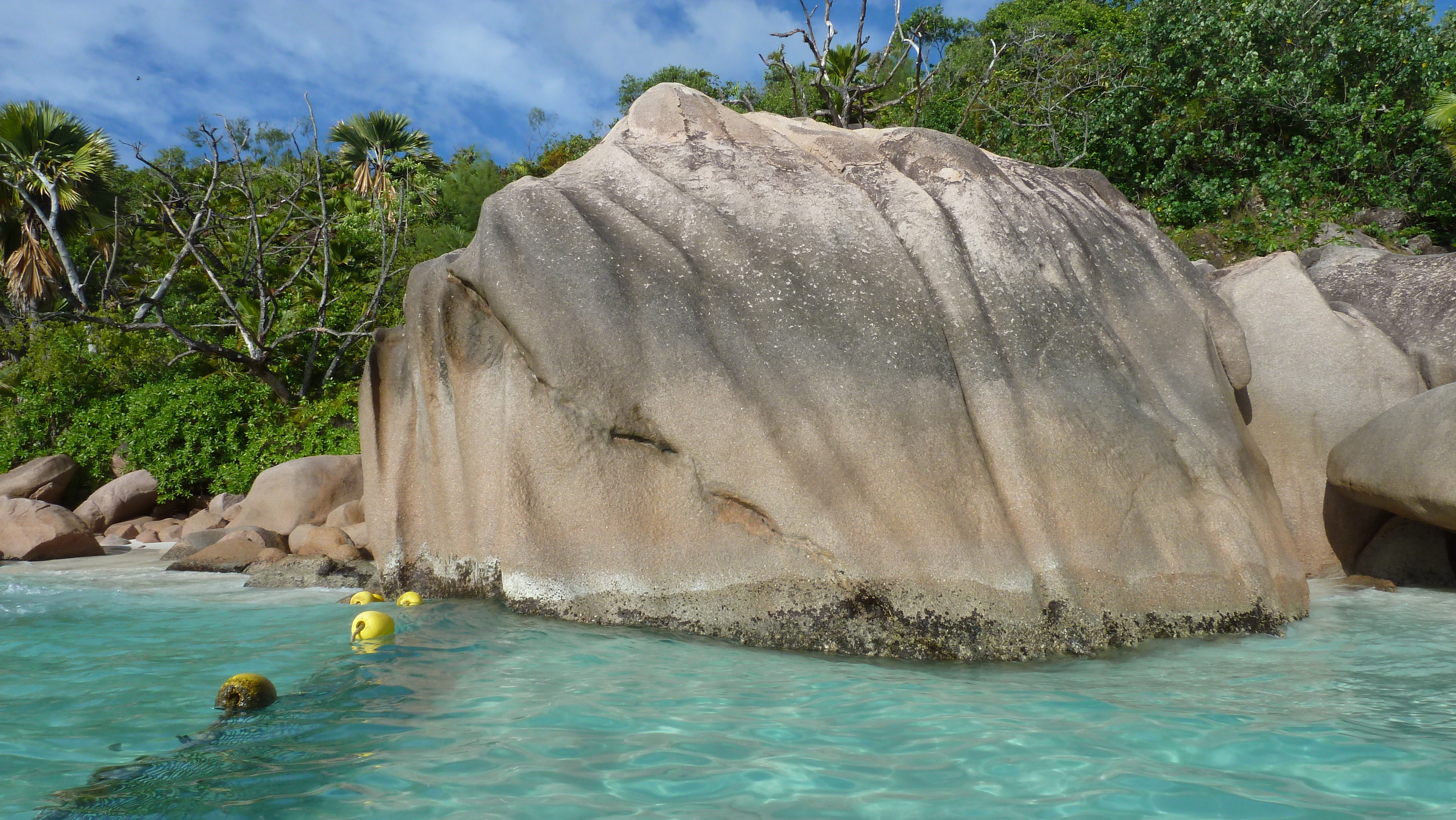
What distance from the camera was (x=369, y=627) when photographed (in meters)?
5.01

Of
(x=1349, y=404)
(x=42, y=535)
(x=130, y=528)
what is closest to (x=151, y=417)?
(x=130, y=528)

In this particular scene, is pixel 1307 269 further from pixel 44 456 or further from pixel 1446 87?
pixel 44 456

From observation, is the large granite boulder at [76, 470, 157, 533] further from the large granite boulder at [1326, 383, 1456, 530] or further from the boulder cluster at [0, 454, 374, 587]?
the large granite boulder at [1326, 383, 1456, 530]

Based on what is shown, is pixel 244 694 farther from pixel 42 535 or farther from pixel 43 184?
pixel 43 184

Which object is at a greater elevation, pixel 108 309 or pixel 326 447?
pixel 108 309

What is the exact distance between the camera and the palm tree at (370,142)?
23812 mm

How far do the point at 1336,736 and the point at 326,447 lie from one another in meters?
12.0

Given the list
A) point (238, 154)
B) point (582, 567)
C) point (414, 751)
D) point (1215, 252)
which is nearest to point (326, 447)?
point (238, 154)

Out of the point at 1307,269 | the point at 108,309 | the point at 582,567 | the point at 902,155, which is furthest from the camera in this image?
the point at 108,309

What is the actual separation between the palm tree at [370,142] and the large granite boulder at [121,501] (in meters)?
12.3

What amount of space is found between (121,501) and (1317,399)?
1316 cm

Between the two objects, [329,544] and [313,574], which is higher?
[329,544]

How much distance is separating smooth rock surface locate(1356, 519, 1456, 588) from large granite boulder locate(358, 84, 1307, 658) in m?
1.50

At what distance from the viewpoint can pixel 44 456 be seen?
13.3 m
